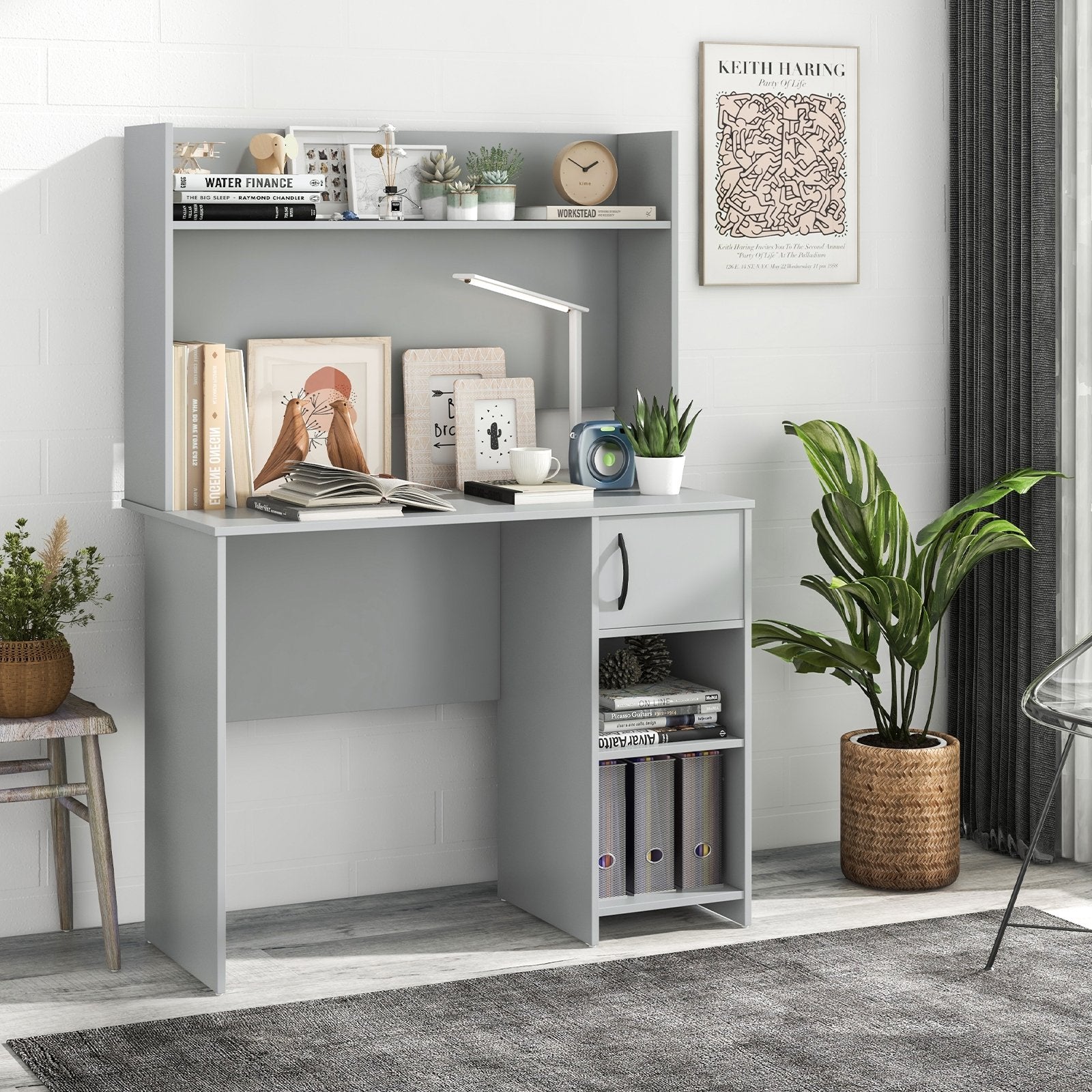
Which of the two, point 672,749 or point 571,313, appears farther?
point 571,313

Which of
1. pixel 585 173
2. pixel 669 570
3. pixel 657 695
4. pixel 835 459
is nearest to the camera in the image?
pixel 669 570

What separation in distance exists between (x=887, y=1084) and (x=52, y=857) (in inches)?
66.0

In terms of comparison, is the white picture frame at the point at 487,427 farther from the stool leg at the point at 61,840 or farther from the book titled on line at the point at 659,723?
the stool leg at the point at 61,840

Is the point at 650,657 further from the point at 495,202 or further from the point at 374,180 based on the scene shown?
the point at 374,180

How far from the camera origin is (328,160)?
3396mm

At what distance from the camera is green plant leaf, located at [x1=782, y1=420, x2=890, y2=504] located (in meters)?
3.75

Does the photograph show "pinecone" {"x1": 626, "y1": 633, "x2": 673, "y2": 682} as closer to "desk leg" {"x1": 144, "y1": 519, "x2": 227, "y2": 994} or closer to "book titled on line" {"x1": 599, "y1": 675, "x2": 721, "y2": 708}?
"book titled on line" {"x1": 599, "y1": 675, "x2": 721, "y2": 708}

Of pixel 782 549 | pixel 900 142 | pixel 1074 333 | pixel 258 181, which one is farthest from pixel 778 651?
pixel 258 181

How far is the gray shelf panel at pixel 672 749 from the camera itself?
131 inches

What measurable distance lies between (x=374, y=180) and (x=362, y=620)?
0.87 metres

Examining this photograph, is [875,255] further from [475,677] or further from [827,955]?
[827,955]

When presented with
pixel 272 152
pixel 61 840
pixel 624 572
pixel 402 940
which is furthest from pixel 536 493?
pixel 61 840

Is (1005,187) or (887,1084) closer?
(887,1084)

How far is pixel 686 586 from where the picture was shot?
3.32 meters
